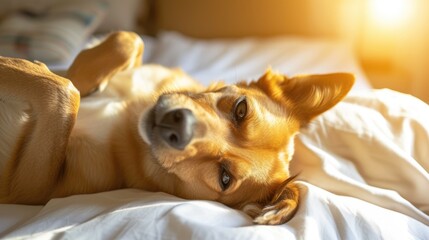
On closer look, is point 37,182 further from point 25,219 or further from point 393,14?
point 393,14

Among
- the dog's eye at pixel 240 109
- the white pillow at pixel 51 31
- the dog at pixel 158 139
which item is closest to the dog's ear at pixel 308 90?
the dog at pixel 158 139

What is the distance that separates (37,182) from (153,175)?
0.35 metres

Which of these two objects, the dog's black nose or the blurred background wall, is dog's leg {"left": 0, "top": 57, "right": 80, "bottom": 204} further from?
the blurred background wall

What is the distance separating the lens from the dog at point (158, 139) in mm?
1369

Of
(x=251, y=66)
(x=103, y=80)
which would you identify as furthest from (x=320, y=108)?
(x=251, y=66)

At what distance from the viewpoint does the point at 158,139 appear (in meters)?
1.39

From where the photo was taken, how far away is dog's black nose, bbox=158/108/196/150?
1288mm

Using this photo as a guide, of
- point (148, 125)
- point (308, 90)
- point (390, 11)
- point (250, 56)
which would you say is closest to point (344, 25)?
point (390, 11)

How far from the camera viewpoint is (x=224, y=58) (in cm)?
316

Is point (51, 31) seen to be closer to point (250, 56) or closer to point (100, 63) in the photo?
point (100, 63)

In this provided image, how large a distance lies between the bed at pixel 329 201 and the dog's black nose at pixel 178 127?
16cm

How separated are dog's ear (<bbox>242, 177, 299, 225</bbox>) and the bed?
3 centimetres

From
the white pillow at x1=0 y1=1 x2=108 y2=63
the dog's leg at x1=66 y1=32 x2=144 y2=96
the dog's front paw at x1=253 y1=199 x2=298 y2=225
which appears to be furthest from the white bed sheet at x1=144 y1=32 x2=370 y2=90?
the dog's front paw at x1=253 y1=199 x2=298 y2=225

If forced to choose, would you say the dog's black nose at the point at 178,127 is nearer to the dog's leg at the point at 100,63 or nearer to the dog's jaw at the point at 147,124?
the dog's jaw at the point at 147,124
